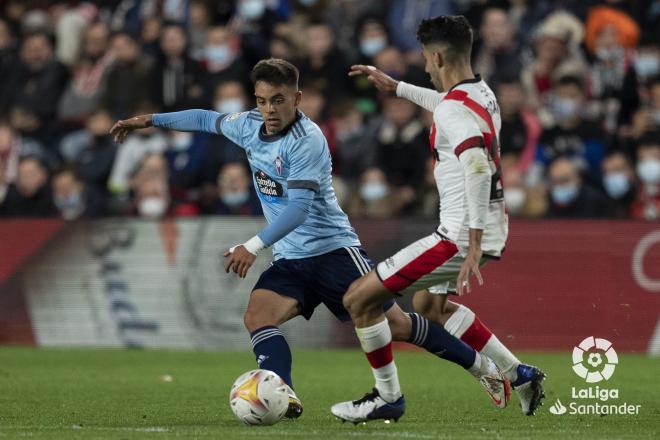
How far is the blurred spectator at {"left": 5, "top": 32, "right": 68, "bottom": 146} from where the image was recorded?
18672 millimetres

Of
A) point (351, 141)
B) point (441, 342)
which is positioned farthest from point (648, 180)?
point (441, 342)

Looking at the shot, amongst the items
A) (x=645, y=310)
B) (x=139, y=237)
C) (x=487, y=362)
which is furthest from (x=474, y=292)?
(x=487, y=362)

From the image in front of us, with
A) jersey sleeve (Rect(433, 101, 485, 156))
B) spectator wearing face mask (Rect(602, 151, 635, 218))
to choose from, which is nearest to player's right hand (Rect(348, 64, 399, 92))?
jersey sleeve (Rect(433, 101, 485, 156))

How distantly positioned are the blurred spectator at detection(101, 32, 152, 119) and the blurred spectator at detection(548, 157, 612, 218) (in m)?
5.62

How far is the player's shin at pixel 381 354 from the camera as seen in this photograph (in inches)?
327

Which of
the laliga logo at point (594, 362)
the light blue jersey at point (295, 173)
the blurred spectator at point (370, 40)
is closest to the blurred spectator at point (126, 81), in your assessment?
the blurred spectator at point (370, 40)

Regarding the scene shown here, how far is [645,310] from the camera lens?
1410 cm

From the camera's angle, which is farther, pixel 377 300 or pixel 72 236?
pixel 72 236

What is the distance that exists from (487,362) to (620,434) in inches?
51.7

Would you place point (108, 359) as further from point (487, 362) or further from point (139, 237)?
point (487, 362)

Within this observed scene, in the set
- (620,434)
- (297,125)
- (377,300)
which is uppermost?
(297,125)

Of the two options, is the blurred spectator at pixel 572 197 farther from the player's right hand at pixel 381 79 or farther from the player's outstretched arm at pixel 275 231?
the player's outstretched arm at pixel 275 231

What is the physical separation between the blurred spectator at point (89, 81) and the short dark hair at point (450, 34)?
36.2ft

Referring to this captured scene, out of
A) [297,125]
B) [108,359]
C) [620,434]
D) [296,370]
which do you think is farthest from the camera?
[108,359]
